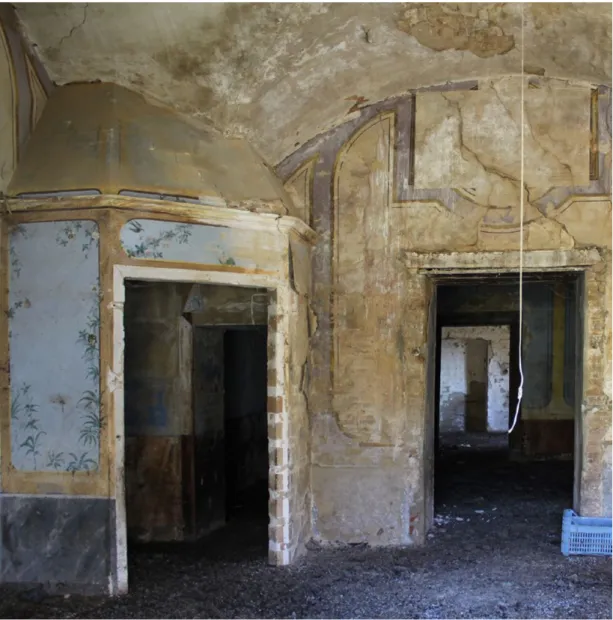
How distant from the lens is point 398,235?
5086 mm

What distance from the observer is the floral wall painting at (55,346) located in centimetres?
393

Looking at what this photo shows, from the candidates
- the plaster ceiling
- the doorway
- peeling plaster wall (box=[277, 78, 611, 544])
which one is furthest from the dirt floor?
the plaster ceiling

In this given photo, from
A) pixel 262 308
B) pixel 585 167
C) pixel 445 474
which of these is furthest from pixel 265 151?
pixel 445 474

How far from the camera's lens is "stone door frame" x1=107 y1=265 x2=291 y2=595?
3924 mm

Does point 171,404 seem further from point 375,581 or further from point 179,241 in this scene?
point 375,581

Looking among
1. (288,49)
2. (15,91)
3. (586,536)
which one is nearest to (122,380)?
(15,91)

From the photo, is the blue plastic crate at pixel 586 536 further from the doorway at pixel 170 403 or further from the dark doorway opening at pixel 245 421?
the dark doorway opening at pixel 245 421

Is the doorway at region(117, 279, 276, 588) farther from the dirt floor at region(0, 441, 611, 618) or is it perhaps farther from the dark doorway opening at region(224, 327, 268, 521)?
the dark doorway opening at region(224, 327, 268, 521)

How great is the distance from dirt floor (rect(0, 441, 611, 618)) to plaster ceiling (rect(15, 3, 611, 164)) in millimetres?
2978

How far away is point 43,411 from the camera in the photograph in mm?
3963

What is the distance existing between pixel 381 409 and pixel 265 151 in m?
2.09

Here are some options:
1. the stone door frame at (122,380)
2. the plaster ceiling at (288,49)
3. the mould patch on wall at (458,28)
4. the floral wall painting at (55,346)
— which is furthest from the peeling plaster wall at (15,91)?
the mould patch on wall at (458,28)

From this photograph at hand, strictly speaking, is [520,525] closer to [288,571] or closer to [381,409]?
→ [381,409]

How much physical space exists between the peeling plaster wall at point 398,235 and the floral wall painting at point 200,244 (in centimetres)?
80
